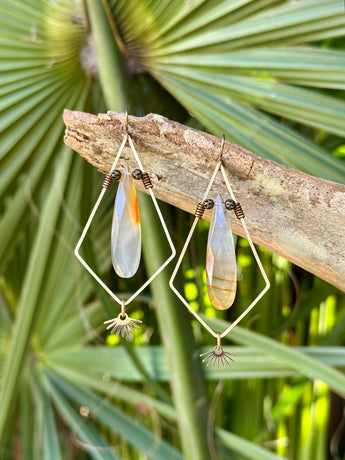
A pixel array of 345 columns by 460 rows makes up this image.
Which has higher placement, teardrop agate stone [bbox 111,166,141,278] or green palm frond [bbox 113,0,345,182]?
green palm frond [bbox 113,0,345,182]

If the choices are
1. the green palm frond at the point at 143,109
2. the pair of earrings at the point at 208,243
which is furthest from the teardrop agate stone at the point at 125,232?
the green palm frond at the point at 143,109

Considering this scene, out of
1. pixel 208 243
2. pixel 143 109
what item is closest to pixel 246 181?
pixel 208 243

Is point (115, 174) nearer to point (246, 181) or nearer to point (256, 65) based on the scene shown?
point (246, 181)

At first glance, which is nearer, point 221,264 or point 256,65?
point 221,264

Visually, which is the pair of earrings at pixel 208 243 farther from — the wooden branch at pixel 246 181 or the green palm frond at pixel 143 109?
the green palm frond at pixel 143 109

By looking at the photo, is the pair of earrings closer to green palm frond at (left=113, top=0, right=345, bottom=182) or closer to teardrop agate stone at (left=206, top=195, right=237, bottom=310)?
teardrop agate stone at (left=206, top=195, right=237, bottom=310)

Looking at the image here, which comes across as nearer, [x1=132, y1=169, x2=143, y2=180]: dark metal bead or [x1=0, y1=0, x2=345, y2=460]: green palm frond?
[x1=132, y1=169, x2=143, y2=180]: dark metal bead

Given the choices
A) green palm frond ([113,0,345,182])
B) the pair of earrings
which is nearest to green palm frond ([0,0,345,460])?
green palm frond ([113,0,345,182])

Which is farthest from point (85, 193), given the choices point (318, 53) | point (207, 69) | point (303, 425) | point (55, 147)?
point (303, 425)
